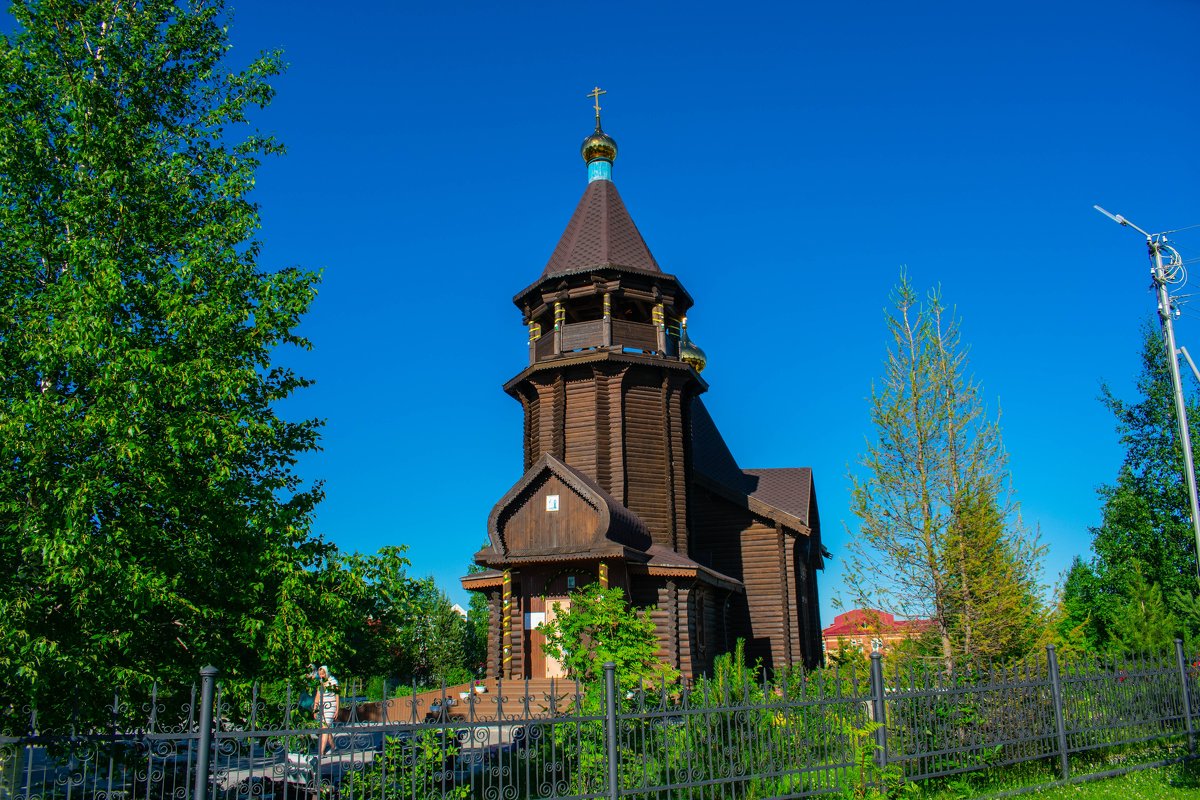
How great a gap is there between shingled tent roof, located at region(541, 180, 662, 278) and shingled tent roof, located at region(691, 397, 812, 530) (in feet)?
18.4

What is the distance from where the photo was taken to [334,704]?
7.78 metres

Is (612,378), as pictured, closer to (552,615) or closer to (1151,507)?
(552,615)

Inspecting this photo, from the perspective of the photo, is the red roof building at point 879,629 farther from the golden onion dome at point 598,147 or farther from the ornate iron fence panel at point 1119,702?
the golden onion dome at point 598,147

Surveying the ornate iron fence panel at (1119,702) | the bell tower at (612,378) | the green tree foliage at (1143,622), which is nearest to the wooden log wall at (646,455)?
the bell tower at (612,378)

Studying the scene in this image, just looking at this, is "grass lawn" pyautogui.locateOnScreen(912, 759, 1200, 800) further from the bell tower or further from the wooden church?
the bell tower

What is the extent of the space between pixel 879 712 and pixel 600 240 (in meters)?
16.2

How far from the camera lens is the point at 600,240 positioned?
23047 mm

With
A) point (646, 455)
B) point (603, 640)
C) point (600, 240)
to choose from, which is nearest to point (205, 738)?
point (603, 640)

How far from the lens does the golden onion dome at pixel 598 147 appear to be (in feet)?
83.6

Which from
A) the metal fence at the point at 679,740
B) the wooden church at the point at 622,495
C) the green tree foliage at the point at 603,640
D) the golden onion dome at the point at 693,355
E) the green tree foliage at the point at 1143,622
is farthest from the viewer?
the golden onion dome at the point at 693,355

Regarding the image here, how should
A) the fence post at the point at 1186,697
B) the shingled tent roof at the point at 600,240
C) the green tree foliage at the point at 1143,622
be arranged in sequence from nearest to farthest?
the fence post at the point at 1186,697, the shingled tent roof at the point at 600,240, the green tree foliage at the point at 1143,622

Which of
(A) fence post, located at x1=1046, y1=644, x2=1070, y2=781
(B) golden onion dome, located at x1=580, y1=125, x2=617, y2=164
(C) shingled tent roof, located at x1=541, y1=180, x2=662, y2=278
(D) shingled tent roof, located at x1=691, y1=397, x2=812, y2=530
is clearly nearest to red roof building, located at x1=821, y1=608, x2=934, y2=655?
(A) fence post, located at x1=1046, y1=644, x2=1070, y2=781

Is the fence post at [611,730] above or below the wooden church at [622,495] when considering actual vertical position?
below

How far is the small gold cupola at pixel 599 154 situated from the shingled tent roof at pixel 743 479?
24.3 feet
